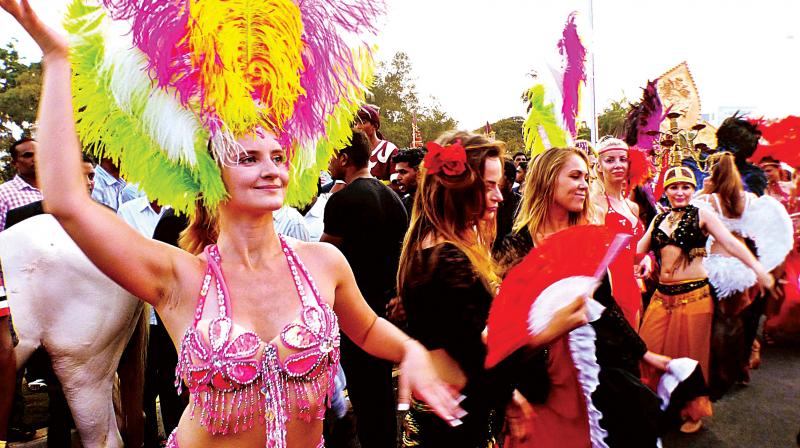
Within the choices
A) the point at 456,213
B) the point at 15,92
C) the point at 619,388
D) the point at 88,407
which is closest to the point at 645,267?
the point at 619,388

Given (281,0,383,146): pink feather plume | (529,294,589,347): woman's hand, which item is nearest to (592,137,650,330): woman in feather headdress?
(529,294,589,347): woman's hand

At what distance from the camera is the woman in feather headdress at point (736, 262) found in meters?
4.62

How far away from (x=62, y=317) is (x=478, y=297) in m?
2.26

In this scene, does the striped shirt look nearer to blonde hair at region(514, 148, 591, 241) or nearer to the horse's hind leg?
the horse's hind leg

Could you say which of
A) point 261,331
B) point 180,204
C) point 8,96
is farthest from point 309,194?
point 8,96

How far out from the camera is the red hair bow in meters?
2.49

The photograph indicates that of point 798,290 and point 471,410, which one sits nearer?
point 471,410

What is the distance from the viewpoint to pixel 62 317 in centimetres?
298

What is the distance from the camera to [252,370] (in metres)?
1.56

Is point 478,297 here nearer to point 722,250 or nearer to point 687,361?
point 687,361

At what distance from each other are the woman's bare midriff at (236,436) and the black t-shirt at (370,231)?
1.80 meters

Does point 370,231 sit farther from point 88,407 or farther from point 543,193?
point 88,407

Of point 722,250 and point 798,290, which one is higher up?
point 722,250

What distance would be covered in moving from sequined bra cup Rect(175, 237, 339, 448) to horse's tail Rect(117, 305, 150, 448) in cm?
198
